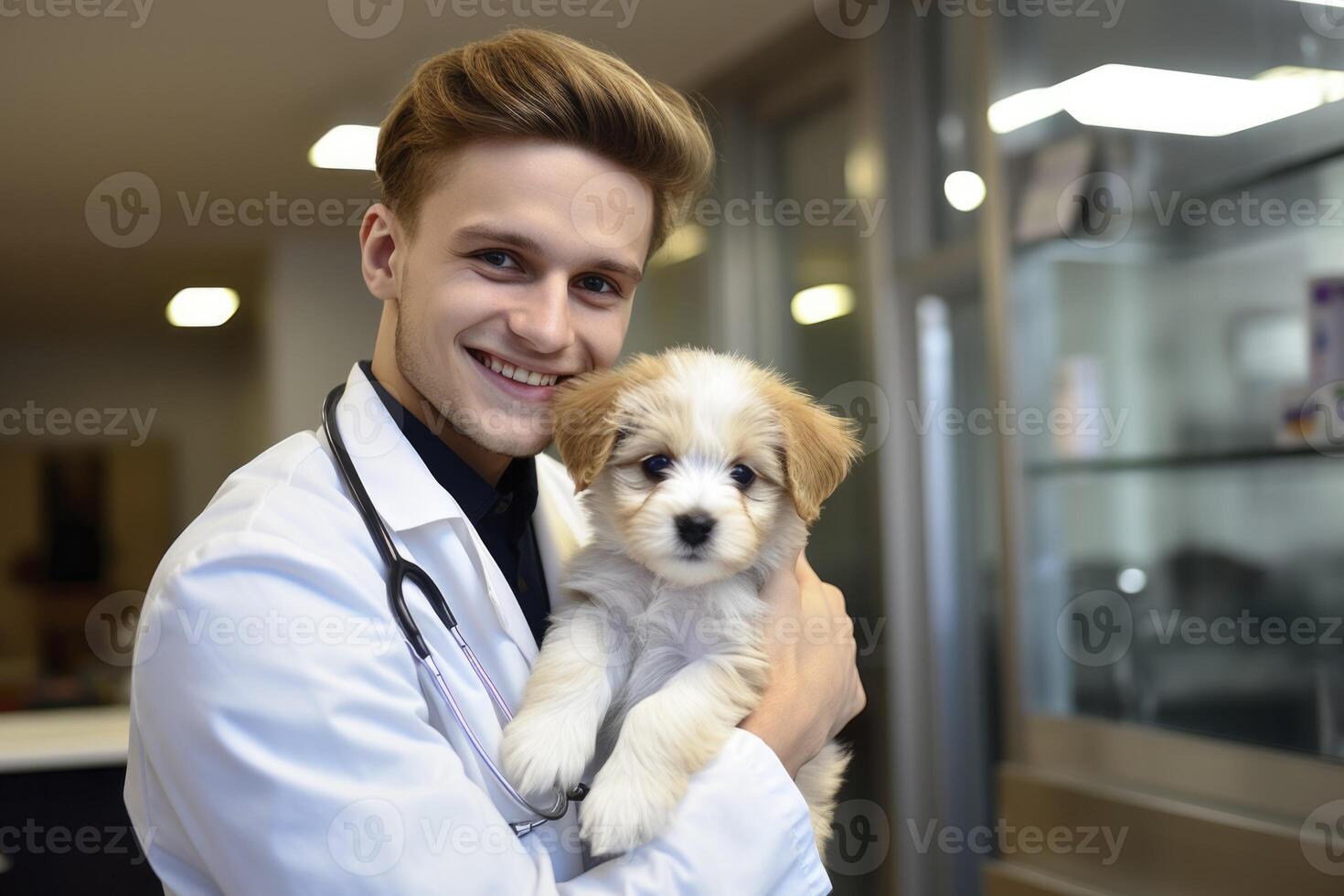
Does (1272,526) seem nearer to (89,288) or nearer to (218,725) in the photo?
(218,725)

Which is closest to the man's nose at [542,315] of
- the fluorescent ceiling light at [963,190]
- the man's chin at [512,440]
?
the man's chin at [512,440]

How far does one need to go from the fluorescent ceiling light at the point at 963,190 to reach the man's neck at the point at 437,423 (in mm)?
2773

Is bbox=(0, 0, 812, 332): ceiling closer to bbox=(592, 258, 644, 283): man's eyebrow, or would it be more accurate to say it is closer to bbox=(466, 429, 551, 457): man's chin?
bbox=(592, 258, 644, 283): man's eyebrow

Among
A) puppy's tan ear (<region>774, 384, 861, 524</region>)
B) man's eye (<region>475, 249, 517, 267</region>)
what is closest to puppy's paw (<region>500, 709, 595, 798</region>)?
puppy's tan ear (<region>774, 384, 861, 524</region>)

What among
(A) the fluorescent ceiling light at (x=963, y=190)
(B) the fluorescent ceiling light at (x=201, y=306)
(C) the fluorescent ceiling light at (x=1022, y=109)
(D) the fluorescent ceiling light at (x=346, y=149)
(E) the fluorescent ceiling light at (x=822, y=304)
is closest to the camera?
(C) the fluorescent ceiling light at (x=1022, y=109)

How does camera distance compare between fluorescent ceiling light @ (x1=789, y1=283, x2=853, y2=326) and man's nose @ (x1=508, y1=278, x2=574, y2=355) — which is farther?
fluorescent ceiling light @ (x1=789, y1=283, x2=853, y2=326)

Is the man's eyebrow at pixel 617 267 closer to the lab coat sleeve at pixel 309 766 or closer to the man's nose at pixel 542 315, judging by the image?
the man's nose at pixel 542 315

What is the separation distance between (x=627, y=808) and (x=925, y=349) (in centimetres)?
324

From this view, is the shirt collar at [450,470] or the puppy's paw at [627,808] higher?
the shirt collar at [450,470]

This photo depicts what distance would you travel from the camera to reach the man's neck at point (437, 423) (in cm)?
164

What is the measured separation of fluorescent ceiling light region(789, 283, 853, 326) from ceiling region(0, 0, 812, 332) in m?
1.13

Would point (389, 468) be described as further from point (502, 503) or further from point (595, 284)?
point (595, 284)

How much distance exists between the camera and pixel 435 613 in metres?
1.38

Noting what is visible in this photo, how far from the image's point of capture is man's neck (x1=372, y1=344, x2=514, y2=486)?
1643 mm
